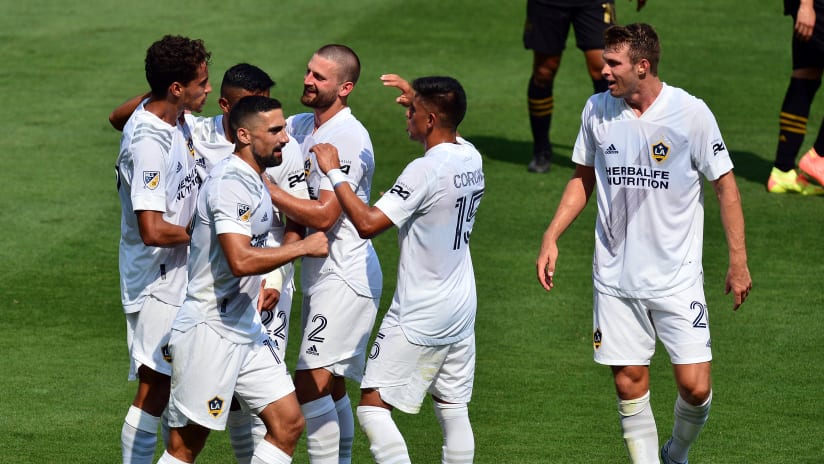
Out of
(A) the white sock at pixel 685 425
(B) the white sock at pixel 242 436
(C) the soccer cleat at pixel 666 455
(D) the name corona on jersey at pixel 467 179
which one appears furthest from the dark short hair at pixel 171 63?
(C) the soccer cleat at pixel 666 455

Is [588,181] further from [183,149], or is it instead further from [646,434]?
[183,149]

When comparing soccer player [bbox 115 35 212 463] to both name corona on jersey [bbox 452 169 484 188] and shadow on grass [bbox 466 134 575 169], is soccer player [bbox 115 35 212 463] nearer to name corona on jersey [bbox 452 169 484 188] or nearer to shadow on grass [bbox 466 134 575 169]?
name corona on jersey [bbox 452 169 484 188]

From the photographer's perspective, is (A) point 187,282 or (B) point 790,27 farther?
(B) point 790,27

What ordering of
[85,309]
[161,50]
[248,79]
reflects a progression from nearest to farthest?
[161,50] → [248,79] → [85,309]

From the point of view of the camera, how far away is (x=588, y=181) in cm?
738

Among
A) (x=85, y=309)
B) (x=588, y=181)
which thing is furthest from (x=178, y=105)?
(x=85, y=309)

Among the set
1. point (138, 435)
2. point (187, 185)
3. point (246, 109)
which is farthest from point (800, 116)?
point (138, 435)

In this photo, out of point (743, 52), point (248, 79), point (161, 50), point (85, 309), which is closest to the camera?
point (161, 50)

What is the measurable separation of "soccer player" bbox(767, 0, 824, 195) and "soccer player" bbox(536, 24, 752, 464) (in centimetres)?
596

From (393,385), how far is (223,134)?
5.78ft

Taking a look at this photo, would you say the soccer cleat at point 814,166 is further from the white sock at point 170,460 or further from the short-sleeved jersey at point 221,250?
the white sock at point 170,460

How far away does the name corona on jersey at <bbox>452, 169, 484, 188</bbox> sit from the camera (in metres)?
6.47

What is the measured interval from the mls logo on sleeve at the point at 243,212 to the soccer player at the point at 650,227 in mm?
1798

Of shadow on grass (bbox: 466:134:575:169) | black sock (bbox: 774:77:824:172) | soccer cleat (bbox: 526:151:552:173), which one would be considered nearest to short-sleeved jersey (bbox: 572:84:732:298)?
black sock (bbox: 774:77:824:172)
